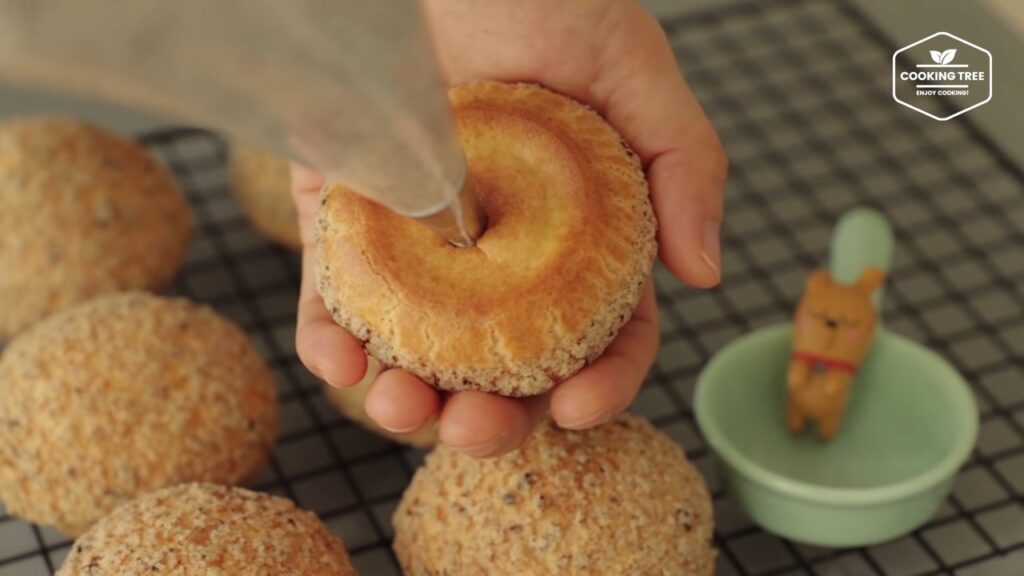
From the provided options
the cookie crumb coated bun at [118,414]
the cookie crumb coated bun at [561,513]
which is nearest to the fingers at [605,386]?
the cookie crumb coated bun at [561,513]

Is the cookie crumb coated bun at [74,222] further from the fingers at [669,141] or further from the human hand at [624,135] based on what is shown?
the fingers at [669,141]

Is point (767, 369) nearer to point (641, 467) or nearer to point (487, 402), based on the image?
point (641, 467)

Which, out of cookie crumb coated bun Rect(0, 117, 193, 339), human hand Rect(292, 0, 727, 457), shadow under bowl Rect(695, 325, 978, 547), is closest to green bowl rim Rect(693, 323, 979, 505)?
shadow under bowl Rect(695, 325, 978, 547)

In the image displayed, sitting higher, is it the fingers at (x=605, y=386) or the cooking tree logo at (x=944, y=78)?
the fingers at (x=605, y=386)

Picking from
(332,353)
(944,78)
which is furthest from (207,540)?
(944,78)

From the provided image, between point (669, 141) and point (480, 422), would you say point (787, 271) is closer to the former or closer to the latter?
point (669, 141)

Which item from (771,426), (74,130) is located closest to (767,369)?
(771,426)

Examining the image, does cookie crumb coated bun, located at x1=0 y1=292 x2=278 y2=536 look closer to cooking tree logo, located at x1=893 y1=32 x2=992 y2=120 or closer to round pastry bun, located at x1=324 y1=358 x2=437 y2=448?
round pastry bun, located at x1=324 y1=358 x2=437 y2=448
